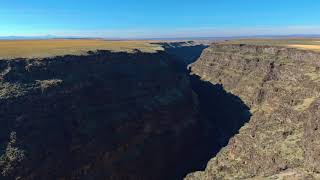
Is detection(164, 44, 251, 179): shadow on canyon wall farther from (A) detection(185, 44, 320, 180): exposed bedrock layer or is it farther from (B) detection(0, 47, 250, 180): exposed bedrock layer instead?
(A) detection(185, 44, 320, 180): exposed bedrock layer

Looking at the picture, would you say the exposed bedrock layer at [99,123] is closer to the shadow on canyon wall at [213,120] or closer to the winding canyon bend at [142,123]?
the winding canyon bend at [142,123]

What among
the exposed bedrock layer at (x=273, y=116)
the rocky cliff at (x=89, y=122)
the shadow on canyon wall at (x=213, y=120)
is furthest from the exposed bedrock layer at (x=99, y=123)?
the exposed bedrock layer at (x=273, y=116)

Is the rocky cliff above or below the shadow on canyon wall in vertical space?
above

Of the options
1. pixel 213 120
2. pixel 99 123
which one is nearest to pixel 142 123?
pixel 99 123

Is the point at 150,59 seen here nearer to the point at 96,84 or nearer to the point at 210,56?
the point at 96,84

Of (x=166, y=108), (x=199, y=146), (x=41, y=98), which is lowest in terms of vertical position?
(x=199, y=146)

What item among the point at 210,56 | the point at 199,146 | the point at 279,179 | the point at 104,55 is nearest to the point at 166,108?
the point at 199,146

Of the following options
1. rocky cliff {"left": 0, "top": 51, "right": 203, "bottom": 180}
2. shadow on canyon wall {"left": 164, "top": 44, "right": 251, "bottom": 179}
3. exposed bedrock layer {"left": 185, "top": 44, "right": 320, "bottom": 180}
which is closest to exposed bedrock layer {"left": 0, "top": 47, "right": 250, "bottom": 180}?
rocky cliff {"left": 0, "top": 51, "right": 203, "bottom": 180}
